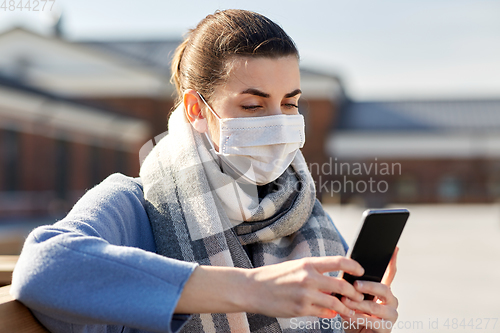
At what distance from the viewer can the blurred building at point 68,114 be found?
16516 mm

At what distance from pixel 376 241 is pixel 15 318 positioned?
86 centimetres

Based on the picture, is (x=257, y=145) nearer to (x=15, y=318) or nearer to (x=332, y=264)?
(x=332, y=264)

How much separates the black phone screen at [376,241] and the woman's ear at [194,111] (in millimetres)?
815

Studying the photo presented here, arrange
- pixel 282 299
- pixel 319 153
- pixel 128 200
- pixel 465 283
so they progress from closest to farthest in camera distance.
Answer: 1. pixel 282 299
2. pixel 128 200
3. pixel 465 283
4. pixel 319 153

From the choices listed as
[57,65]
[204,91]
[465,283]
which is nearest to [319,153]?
[57,65]

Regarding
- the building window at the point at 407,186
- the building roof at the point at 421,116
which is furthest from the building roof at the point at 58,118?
the building window at the point at 407,186

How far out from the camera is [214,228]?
153cm

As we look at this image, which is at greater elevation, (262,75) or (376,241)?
(262,75)

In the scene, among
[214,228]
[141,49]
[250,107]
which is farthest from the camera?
[141,49]

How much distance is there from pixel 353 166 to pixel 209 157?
76.7ft

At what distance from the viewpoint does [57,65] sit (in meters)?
20.4

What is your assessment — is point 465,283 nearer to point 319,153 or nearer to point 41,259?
point 41,259

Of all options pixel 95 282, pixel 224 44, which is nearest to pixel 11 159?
pixel 224 44

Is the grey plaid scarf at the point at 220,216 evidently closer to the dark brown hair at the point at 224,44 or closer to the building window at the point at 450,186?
the dark brown hair at the point at 224,44
